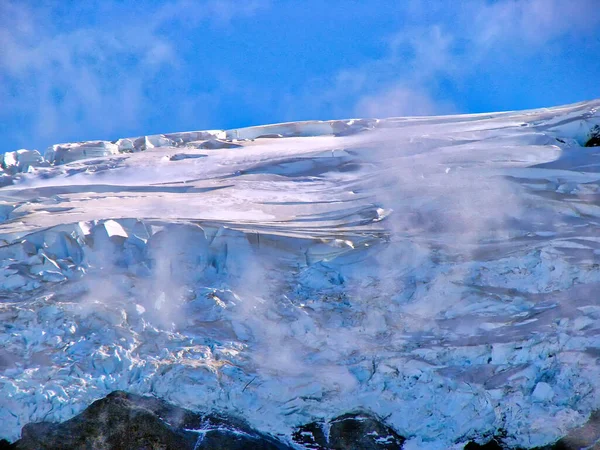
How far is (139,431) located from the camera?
7.57 m

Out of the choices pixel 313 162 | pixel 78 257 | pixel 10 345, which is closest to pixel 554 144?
pixel 313 162

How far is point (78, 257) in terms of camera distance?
943 cm

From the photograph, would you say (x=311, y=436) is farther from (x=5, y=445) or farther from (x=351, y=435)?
(x=5, y=445)

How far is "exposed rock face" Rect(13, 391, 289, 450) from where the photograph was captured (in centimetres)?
748

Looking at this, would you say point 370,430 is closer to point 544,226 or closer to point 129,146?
point 544,226

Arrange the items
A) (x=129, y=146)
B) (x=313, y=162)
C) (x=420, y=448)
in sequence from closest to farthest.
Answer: (x=420, y=448), (x=313, y=162), (x=129, y=146)

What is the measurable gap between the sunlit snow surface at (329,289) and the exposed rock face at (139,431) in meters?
0.12

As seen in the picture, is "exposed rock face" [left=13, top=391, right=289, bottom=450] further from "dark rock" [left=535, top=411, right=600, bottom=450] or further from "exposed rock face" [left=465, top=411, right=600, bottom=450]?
"dark rock" [left=535, top=411, right=600, bottom=450]

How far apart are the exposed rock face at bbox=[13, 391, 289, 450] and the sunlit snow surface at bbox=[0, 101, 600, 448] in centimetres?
12

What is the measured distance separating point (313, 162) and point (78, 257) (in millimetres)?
3951

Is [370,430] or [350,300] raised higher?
[350,300]

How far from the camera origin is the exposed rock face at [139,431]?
748cm

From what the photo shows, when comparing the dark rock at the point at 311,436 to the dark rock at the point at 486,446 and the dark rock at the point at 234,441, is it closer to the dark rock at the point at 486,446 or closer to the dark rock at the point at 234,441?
the dark rock at the point at 234,441

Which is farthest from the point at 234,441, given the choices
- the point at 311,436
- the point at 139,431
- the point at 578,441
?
the point at 578,441
